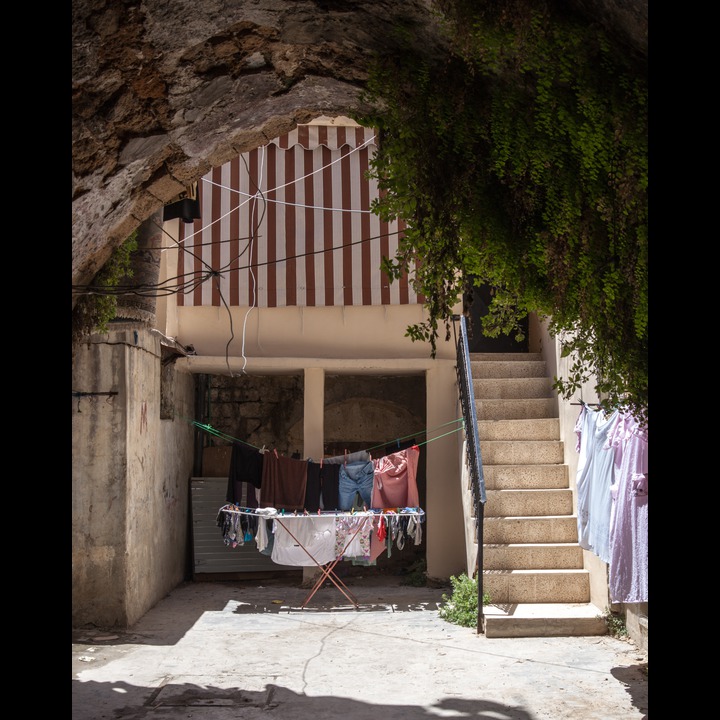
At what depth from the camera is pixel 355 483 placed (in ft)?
36.8

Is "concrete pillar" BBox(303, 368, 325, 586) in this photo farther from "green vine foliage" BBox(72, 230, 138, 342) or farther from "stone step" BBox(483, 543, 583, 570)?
"green vine foliage" BBox(72, 230, 138, 342)

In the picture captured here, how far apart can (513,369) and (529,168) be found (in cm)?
756

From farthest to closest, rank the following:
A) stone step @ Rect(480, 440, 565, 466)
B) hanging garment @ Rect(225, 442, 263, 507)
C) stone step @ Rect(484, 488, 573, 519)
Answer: hanging garment @ Rect(225, 442, 263, 507) < stone step @ Rect(480, 440, 565, 466) < stone step @ Rect(484, 488, 573, 519)

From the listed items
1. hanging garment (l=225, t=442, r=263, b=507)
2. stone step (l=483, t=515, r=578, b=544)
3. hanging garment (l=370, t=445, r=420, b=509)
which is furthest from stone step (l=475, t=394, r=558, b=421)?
hanging garment (l=225, t=442, r=263, b=507)

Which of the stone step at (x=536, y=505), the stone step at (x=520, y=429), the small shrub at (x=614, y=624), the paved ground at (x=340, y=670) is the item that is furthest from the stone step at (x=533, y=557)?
the stone step at (x=520, y=429)

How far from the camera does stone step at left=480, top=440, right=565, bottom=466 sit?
10492 millimetres

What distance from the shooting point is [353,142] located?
12.2 metres

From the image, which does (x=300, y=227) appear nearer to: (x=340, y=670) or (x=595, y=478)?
(x=595, y=478)

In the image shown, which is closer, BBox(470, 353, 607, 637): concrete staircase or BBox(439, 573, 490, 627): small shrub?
BBox(470, 353, 607, 637): concrete staircase

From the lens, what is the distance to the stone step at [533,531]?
9.58 meters

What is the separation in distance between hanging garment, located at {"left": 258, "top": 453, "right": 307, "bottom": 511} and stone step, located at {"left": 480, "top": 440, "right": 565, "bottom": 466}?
7.83 ft

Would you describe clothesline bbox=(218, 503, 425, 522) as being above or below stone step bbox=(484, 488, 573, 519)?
below
